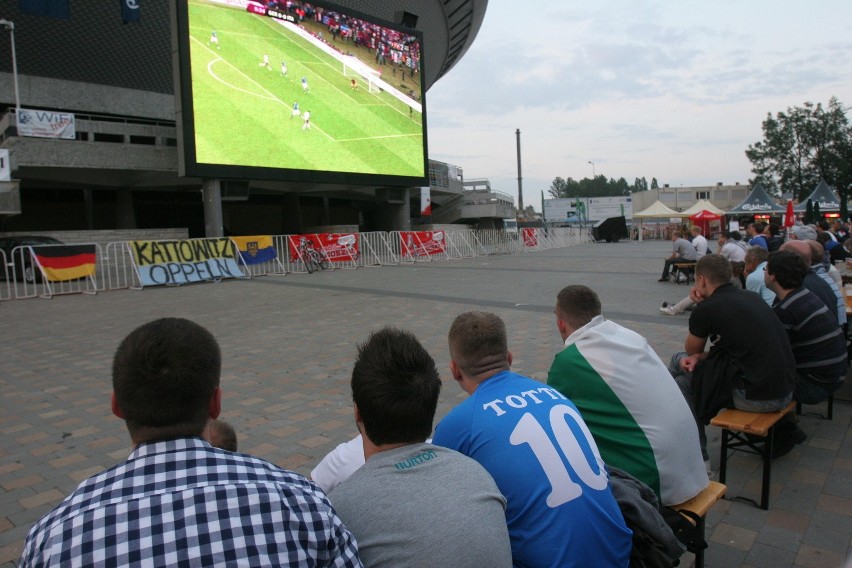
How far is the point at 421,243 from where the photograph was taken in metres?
23.5

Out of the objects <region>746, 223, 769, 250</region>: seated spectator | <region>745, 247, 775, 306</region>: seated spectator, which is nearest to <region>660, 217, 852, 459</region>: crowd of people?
<region>745, 247, 775, 306</region>: seated spectator

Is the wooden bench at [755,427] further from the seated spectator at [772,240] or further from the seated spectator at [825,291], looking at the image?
the seated spectator at [772,240]

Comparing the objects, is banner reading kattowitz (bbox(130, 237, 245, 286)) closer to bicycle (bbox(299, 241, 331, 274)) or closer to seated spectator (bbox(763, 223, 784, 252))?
bicycle (bbox(299, 241, 331, 274))

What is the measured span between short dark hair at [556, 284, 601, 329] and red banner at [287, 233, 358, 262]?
672 inches

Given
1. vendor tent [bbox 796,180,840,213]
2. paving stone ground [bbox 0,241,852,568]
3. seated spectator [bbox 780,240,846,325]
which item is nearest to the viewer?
paving stone ground [bbox 0,241,852,568]

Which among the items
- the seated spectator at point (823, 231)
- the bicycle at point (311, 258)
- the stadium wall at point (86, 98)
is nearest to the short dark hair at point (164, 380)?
the seated spectator at point (823, 231)

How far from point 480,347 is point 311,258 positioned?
17761 mm

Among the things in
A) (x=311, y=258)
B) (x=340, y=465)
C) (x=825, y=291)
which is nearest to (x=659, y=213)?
(x=311, y=258)

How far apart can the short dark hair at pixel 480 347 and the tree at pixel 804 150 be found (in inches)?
2378

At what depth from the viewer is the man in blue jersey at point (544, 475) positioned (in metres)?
1.75

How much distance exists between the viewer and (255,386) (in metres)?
5.87

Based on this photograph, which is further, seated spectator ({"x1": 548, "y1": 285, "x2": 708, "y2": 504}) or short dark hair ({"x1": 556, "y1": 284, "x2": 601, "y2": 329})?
short dark hair ({"x1": 556, "y1": 284, "x2": 601, "y2": 329})

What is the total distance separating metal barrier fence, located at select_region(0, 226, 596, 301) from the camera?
14344 mm

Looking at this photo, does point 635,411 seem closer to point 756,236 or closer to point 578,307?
point 578,307
